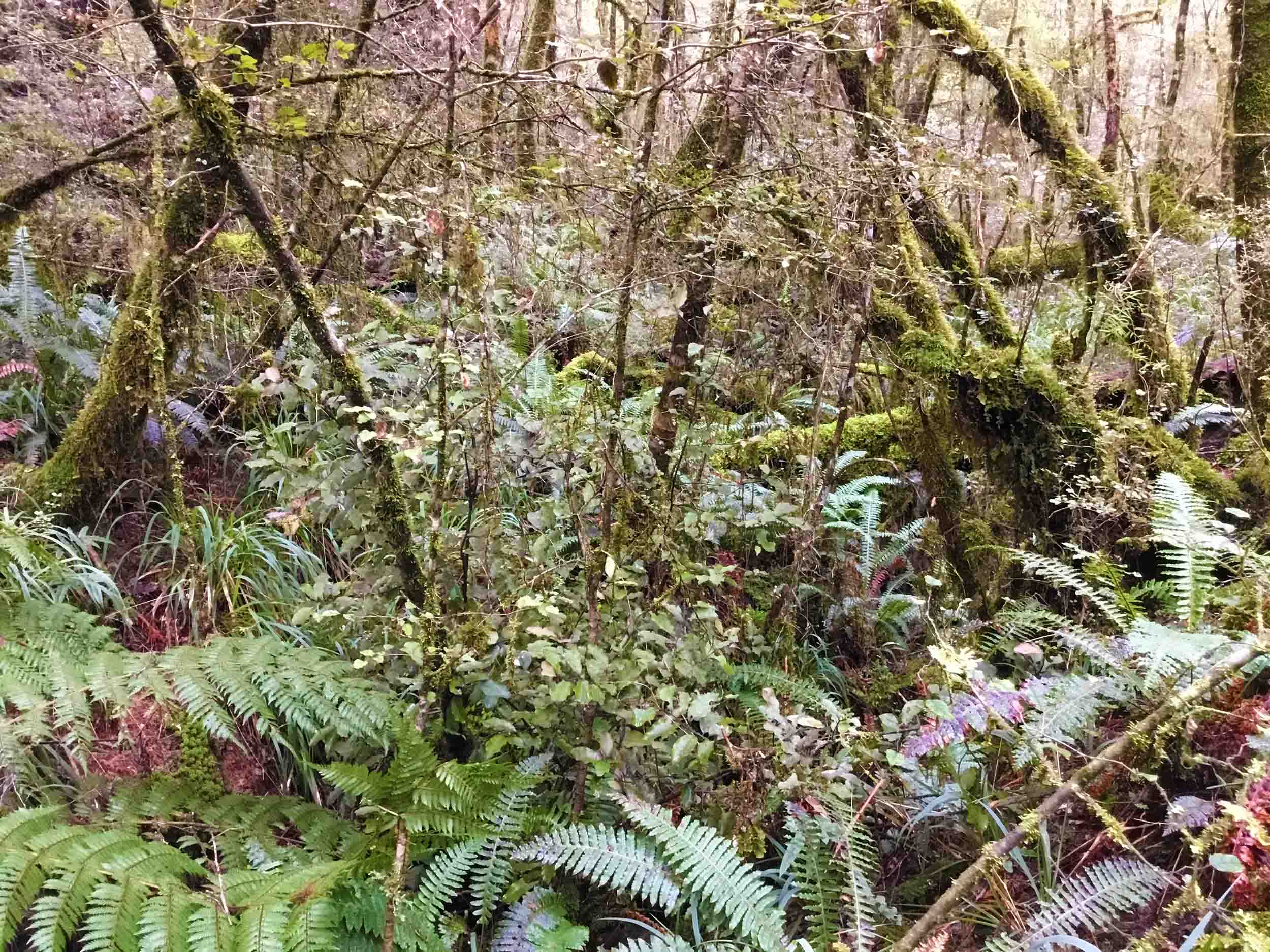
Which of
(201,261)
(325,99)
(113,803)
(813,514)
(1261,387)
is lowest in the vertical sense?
(113,803)

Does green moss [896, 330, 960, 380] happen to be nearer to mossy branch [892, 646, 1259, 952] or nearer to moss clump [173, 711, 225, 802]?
mossy branch [892, 646, 1259, 952]

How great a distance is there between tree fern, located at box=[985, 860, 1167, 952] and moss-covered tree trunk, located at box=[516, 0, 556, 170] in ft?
8.15

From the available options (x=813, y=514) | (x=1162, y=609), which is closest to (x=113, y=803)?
(x=813, y=514)

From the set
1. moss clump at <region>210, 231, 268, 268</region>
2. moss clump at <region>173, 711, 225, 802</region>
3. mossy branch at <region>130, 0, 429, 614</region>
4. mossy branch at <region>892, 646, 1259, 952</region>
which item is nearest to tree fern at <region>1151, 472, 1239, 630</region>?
mossy branch at <region>892, 646, 1259, 952</region>

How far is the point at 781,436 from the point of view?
12.3 feet

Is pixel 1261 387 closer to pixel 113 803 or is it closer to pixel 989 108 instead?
pixel 989 108

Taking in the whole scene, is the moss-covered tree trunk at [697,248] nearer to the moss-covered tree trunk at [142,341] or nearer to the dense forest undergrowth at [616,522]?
the dense forest undergrowth at [616,522]

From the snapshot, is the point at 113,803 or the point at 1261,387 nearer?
the point at 113,803

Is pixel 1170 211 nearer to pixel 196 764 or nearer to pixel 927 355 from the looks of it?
pixel 927 355

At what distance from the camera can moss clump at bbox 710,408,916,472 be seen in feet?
9.16

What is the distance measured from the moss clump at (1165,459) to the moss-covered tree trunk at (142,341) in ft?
11.5

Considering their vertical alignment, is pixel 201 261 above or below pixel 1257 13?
below

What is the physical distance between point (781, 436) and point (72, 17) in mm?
4194

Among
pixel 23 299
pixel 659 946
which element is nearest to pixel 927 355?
pixel 659 946
